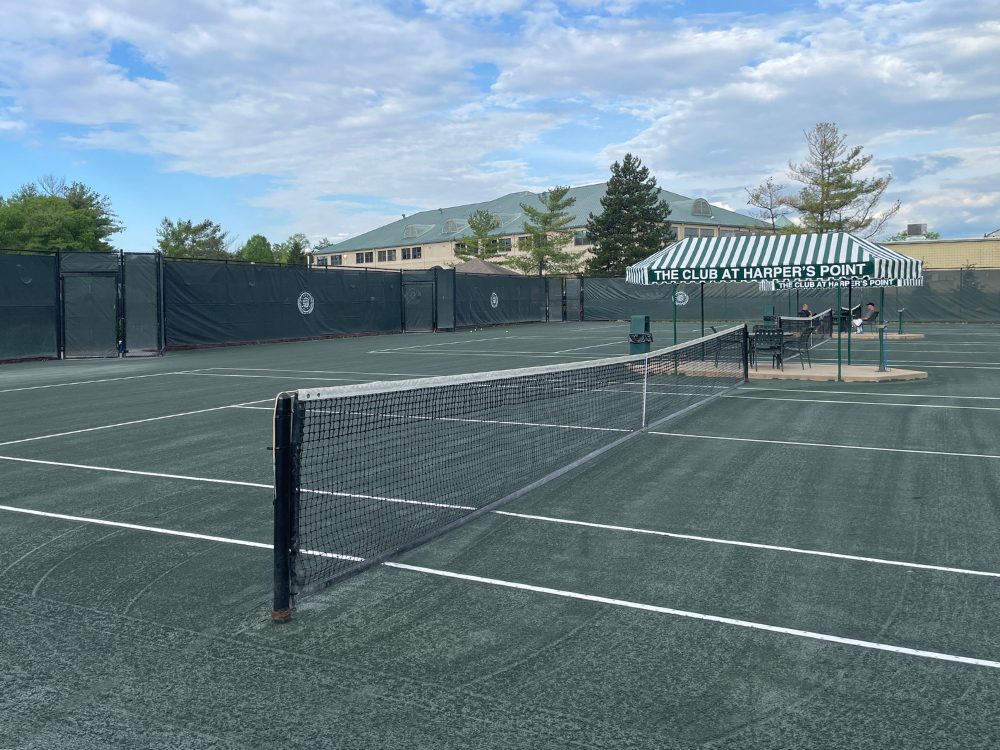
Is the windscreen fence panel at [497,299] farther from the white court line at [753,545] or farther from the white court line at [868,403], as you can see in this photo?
the white court line at [753,545]

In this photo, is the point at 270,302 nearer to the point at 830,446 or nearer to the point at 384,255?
the point at 830,446

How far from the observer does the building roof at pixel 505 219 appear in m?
96.4

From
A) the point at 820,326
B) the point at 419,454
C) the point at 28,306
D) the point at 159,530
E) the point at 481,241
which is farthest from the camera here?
the point at 481,241

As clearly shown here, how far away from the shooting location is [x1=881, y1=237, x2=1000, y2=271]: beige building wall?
66.5m

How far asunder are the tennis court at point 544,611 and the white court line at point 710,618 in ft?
0.07

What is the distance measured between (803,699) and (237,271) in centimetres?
2926

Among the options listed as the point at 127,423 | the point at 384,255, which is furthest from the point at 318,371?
the point at 384,255

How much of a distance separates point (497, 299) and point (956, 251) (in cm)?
4098

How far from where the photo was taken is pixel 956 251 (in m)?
67.5

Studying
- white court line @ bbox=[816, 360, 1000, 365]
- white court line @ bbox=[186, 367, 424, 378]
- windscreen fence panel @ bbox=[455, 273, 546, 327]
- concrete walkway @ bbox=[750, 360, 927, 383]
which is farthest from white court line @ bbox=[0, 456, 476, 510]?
Answer: windscreen fence panel @ bbox=[455, 273, 546, 327]

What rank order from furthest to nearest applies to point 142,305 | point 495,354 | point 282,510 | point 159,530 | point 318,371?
1. point 142,305
2. point 495,354
3. point 318,371
4. point 159,530
5. point 282,510

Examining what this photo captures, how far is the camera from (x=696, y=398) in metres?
15.6

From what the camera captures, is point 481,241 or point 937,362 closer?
point 937,362

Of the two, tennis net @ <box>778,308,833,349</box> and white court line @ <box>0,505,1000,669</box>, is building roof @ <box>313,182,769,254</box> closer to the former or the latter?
tennis net @ <box>778,308,833,349</box>
